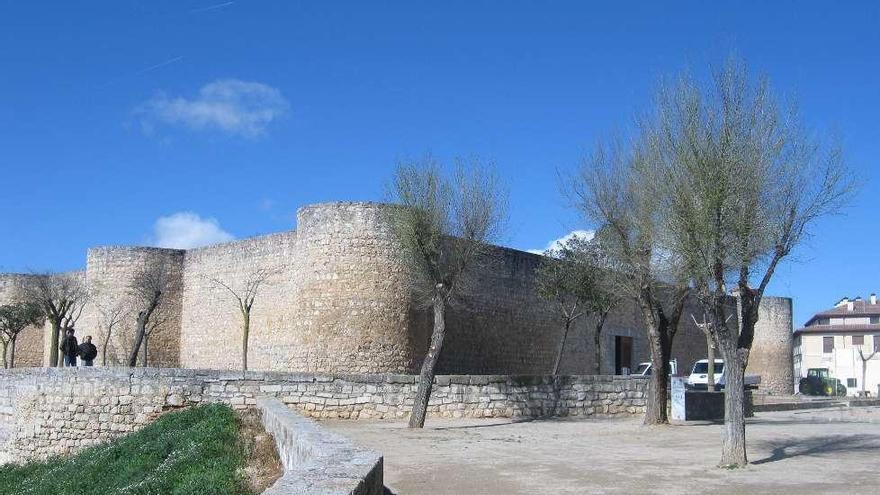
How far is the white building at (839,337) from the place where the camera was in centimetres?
5581

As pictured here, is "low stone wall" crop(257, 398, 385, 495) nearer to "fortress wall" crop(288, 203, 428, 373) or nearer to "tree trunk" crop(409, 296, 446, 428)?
"tree trunk" crop(409, 296, 446, 428)

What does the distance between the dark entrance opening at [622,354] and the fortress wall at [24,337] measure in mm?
22090

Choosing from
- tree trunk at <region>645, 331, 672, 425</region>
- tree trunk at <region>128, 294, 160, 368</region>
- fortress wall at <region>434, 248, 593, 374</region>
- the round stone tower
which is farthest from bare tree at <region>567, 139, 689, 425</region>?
the round stone tower

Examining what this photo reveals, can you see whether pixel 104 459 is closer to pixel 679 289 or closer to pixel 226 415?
pixel 226 415

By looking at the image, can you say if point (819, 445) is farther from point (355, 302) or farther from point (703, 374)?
point (703, 374)

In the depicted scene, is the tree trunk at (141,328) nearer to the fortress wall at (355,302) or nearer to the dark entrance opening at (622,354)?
the fortress wall at (355,302)

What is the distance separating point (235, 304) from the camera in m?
27.8

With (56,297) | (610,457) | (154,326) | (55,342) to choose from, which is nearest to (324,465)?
(610,457)

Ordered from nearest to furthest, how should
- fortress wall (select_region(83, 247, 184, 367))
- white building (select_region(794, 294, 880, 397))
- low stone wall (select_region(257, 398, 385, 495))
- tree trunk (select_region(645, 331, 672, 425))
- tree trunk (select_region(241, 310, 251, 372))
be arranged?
low stone wall (select_region(257, 398, 385, 495))
tree trunk (select_region(645, 331, 672, 425))
tree trunk (select_region(241, 310, 251, 372))
fortress wall (select_region(83, 247, 184, 367))
white building (select_region(794, 294, 880, 397))

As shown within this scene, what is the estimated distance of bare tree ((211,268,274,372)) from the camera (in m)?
25.7

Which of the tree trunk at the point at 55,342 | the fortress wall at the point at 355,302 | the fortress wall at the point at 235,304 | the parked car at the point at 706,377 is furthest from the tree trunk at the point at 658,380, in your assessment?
the tree trunk at the point at 55,342

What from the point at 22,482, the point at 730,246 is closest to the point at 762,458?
the point at 730,246

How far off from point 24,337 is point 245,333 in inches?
622

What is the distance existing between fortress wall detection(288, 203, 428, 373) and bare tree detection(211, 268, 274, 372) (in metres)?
2.65
